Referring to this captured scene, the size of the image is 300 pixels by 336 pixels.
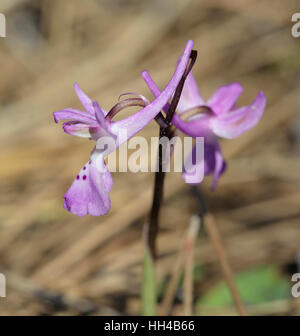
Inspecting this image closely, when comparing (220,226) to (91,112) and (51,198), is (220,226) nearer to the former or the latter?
(51,198)

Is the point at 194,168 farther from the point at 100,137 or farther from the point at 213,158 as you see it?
the point at 100,137

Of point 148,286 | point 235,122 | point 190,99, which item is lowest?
point 148,286

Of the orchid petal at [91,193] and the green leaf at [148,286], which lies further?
the green leaf at [148,286]

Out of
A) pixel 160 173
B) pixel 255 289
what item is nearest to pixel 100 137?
pixel 160 173

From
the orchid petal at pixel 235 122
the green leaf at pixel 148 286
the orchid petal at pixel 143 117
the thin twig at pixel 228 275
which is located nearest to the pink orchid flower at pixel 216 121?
the orchid petal at pixel 235 122

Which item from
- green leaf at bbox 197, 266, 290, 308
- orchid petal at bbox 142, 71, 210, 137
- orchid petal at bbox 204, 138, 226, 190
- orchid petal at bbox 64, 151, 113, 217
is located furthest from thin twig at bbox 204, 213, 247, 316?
orchid petal at bbox 64, 151, 113, 217

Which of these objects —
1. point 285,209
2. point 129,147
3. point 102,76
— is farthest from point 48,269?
point 102,76

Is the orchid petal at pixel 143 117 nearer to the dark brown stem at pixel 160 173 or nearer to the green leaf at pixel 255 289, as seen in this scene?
the dark brown stem at pixel 160 173
